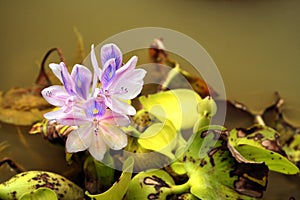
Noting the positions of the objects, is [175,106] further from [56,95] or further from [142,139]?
[56,95]

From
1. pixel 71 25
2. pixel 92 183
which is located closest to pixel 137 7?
pixel 71 25

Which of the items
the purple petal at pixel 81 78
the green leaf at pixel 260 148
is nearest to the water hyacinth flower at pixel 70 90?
the purple petal at pixel 81 78

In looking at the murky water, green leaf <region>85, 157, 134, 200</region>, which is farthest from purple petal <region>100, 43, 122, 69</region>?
the murky water

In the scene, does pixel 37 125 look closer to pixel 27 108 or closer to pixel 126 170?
pixel 27 108

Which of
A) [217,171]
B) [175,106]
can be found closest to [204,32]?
[175,106]

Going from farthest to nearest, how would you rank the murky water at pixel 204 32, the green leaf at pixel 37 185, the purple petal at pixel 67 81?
1. the murky water at pixel 204 32
2. the green leaf at pixel 37 185
3. the purple petal at pixel 67 81

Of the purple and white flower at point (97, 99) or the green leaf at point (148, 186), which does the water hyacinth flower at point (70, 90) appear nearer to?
the purple and white flower at point (97, 99)
